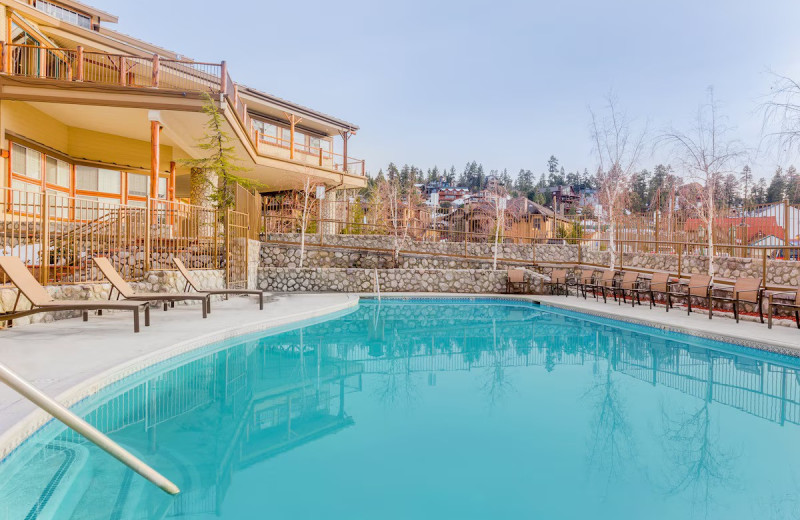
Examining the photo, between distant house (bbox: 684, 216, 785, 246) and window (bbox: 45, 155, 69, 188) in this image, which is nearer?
distant house (bbox: 684, 216, 785, 246)

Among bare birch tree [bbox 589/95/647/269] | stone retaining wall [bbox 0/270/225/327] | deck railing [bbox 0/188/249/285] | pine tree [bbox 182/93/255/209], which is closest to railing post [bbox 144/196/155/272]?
deck railing [bbox 0/188/249/285]

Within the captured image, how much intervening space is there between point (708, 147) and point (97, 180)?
20013 mm

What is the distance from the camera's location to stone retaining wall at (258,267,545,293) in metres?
15.5

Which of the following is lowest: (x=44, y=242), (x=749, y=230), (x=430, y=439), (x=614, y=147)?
(x=430, y=439)

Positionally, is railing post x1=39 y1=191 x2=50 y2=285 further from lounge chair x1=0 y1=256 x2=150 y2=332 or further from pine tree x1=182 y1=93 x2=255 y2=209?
pine tree x1=182 y1=93 x2=255 y2=209

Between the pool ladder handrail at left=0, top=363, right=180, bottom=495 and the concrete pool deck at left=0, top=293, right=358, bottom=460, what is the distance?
129 centimetres

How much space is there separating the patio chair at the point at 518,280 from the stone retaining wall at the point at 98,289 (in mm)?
9708

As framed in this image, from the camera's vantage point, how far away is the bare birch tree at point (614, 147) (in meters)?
16.5

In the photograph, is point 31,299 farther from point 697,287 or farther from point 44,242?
point 697,287

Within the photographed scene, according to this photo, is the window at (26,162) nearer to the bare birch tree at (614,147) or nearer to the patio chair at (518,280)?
the patio chair at (518,280)

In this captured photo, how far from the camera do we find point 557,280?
15.6m

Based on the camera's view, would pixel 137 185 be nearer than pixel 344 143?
Yes

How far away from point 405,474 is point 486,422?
1393 mm

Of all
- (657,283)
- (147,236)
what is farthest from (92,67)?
(657,283)
